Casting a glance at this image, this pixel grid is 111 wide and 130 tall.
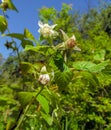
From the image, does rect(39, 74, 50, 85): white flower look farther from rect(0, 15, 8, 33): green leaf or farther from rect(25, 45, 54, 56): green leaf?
rect(0, 15, 8, 33): green leaf

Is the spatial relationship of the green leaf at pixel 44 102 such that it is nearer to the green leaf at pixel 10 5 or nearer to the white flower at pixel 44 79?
the white flower at pixel 44 79

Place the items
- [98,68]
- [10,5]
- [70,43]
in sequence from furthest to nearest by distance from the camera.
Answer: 1. [10,5]
2. [98,68]
3. [70,43]

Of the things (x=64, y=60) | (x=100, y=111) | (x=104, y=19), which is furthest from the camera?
(x=104, y=19)

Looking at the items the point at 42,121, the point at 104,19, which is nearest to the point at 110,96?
the point at 42,121

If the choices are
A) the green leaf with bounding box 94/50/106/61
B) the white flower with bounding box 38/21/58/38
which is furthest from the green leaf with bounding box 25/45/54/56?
the green leaf with bounding box 94/50/106/61

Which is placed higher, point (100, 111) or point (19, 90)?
point (19, 90)

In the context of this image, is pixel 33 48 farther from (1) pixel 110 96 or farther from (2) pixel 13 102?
(1) pixel 110 96

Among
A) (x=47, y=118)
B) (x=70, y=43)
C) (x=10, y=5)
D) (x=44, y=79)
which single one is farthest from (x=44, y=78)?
(x=10, y=5)

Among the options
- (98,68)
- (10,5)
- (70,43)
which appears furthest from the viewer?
(10,5)

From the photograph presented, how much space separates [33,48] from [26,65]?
0.26ft

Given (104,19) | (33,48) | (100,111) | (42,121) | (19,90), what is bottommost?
(100,111)

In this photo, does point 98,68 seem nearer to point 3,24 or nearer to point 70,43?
point 70,43

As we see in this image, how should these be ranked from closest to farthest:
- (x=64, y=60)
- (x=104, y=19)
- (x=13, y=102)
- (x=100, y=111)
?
(x=64, y=60) < (x=13, y=102) < (x=100, y=111) < (x=104, y=19)

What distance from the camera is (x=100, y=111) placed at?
816 centimetres
